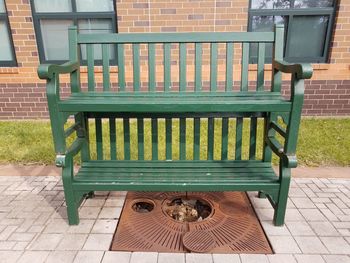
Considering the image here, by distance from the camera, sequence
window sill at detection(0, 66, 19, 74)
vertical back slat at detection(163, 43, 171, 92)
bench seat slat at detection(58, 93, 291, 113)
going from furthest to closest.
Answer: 1. window sill at detection(0, 66, 19, 74)
2. vertical back slat at detection(163, 43, 171, 92)
3. bench seat slat at detection(58, 93, 291, 113)

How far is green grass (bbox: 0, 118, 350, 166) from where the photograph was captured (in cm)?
335

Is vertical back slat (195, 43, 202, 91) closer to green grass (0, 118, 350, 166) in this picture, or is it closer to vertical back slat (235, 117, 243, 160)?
Answer: vertical back slat (235, 117, 243, 160)

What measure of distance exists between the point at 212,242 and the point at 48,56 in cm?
422

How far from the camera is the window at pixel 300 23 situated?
450 cm

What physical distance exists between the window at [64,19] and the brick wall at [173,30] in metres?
0.15


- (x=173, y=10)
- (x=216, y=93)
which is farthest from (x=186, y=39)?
(x=173, y=10)

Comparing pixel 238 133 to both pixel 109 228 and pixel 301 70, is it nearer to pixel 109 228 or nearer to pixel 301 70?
pixel 301 70

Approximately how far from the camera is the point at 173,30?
4.39 metres

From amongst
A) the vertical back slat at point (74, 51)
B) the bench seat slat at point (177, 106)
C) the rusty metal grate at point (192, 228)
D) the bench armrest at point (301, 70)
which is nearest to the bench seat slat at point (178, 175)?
the rusty metal grate at point (192, 228)

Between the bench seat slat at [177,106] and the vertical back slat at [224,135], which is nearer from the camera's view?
the bench seat slat at [177,106]

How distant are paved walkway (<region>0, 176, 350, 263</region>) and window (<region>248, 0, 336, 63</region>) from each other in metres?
2.64

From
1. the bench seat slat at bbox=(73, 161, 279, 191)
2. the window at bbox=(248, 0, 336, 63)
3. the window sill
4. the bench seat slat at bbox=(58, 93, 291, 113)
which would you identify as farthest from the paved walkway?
the window at bbox=(248, 0, 336, 63)

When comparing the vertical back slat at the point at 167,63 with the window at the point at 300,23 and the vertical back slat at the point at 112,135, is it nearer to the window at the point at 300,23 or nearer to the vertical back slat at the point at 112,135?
the vertical back slat at the point at 112,135

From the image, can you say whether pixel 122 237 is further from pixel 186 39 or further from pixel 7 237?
pixel 186 39
